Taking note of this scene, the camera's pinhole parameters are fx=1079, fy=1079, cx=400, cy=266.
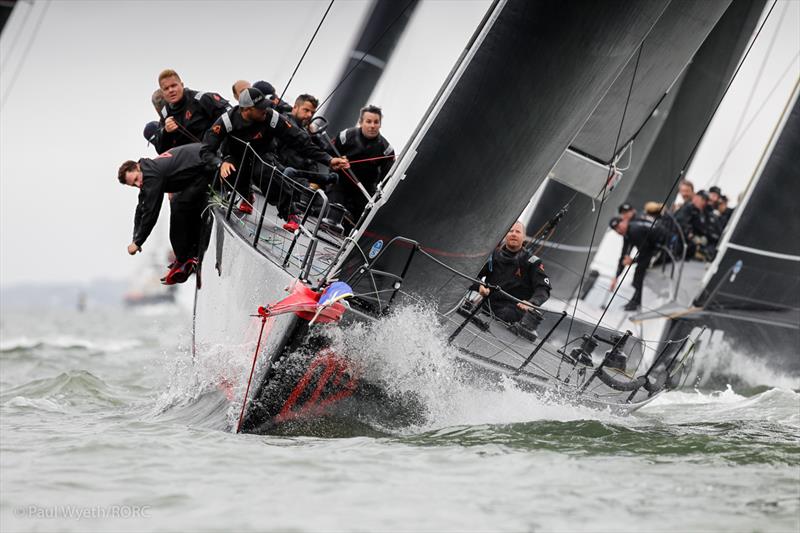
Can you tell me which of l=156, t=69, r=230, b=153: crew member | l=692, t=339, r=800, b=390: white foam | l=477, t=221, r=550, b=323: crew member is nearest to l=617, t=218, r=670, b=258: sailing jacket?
l=692, t=339, r=800, b=390: white foam

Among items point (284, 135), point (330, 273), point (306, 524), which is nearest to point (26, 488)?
point (306, 524)

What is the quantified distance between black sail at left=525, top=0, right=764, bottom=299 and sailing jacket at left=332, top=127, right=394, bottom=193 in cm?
160

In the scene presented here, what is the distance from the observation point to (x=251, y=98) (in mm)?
6848

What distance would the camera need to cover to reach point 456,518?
3.95m

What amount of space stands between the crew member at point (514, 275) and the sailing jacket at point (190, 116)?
7.41 feet

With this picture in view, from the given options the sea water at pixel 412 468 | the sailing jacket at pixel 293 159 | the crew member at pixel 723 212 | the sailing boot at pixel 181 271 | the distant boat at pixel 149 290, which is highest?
the crew member at pixel 723 212

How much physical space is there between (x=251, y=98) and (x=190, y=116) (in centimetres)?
96

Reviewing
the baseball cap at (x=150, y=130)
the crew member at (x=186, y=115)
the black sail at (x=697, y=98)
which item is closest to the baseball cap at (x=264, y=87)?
the crew member at (x=186, y=115)

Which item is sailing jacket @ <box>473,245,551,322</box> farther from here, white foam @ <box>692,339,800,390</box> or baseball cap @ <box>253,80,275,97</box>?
white foam @ <box>692,339,800,390</box>

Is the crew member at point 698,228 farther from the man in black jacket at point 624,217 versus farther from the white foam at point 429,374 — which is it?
the white foam at point 429,374

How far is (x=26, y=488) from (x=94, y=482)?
0.26 m

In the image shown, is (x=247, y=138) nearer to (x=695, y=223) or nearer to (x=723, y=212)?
(x=695, y=223)

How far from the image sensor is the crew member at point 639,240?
12.5m

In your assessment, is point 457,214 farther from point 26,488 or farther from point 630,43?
point 26,488
